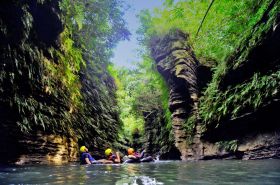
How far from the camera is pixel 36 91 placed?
10359mm

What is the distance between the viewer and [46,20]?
11.4m

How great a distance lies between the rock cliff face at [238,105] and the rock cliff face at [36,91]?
6.01 metres

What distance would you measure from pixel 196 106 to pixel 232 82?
478 centimetres

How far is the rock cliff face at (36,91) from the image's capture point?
28.6ft

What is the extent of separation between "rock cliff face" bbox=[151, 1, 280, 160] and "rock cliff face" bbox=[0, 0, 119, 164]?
601 cm

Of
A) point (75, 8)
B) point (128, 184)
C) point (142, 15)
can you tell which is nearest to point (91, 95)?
point (75, 8)

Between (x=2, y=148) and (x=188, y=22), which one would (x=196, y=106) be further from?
(x=2, y=148)

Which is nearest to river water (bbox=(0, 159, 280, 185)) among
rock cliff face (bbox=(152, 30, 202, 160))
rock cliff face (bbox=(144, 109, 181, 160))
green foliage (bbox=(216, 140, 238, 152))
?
green foliage (bbox=(216, 140, 238, 152))

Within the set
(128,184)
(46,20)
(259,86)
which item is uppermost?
(46,20)

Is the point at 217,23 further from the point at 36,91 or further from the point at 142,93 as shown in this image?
the point at 142,93

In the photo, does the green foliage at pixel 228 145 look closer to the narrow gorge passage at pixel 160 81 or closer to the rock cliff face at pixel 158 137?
the narrow gorge passage at pixel 160 81

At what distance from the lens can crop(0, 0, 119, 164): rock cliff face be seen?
28.6 ft

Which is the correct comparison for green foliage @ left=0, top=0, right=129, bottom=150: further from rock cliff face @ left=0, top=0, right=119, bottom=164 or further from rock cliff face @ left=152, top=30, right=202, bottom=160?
rock cliff face @ left=152, top=30, right=202, bottom=160

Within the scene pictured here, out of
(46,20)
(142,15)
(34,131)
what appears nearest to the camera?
(34,131)
